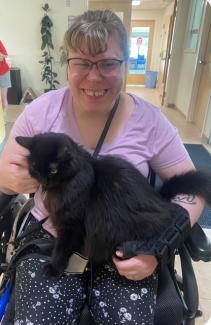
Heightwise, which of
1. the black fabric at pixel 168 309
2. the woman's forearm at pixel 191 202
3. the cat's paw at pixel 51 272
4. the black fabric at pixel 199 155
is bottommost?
the black fabric at pixel 199 155

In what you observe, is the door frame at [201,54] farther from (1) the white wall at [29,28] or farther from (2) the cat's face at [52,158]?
(2) the cat's face at [52,158]

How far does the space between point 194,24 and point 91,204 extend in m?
5.11

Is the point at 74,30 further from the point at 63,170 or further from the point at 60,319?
the point at 60,319

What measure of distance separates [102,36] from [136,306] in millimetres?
814

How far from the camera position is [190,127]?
4.38 metres

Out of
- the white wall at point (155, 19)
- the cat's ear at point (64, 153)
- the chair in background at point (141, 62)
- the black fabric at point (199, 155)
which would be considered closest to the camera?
the cat's ear at point (64, 153)

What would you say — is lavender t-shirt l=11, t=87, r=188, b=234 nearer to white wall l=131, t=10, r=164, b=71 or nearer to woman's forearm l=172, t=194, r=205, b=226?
woman's forearm l=172, t=194, r=205, b=226

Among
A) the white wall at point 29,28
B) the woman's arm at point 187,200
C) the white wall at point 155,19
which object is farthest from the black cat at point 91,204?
the white wall at point 155,19

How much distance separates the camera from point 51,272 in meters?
0.82

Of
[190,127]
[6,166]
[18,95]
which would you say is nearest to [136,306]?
[6,166]

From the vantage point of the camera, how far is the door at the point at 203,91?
13.2ft

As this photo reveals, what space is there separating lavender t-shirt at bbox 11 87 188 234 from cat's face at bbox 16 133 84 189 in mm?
188

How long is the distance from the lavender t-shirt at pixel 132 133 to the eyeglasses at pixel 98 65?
0.55 ft

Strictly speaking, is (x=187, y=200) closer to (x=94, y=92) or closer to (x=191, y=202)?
(x=191, y=202)
